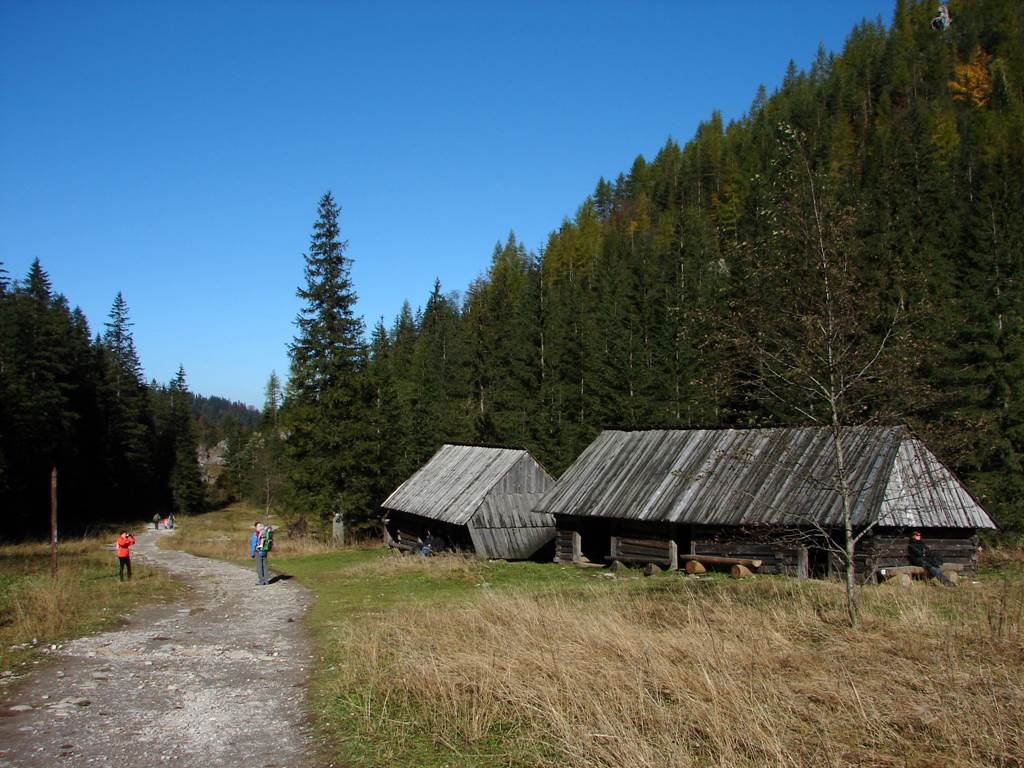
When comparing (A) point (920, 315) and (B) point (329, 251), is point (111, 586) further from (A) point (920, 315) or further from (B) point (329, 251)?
(B) point (329, 251)

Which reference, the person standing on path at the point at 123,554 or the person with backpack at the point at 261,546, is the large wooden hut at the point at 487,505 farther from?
the person standing on path at the point at 123,554

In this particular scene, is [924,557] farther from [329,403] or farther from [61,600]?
[329,403]

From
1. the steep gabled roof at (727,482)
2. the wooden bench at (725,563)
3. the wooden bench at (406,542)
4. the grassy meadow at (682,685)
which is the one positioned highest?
the steep gabled roof at (727,482)

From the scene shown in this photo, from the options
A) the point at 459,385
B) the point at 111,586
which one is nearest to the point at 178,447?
the point at 459,385

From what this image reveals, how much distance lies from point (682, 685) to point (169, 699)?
272 inches

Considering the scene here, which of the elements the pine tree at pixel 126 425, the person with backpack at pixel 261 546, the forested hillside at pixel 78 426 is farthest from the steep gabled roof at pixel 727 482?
the pine tree at pixel 126 425

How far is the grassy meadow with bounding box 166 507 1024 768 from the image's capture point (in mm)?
5930

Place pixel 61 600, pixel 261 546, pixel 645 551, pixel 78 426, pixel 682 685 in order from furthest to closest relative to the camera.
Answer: pixel 78 426
pixel 645 551
pixel 261 546
pixel 61 600
pixel 682 685

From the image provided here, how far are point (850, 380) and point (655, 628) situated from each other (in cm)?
460

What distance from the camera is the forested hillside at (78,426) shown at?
53562mm

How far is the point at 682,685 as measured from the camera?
724cm

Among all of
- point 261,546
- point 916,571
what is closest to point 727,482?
point 916,571

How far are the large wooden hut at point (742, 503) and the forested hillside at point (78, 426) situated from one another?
40.7 meters

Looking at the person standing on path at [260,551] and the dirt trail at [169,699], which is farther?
the person standing on path at [260,551]
